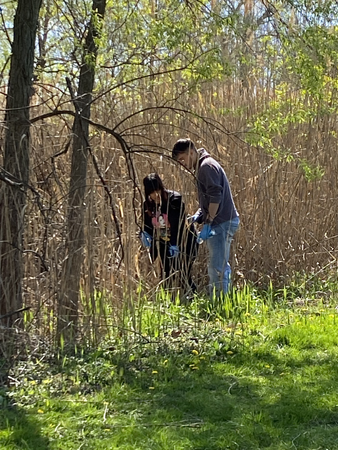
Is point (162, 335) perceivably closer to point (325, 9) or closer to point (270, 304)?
point (270, 304)

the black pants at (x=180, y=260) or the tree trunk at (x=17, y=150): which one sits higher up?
the tree trunk at (x=17, y=150)

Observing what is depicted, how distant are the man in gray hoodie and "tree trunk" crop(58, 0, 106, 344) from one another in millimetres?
1160

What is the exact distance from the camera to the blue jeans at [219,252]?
18.6 feet

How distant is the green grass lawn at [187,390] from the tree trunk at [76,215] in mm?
284

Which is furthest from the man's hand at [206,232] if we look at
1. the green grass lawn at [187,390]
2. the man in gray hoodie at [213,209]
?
the green grass lawn at [187,390]

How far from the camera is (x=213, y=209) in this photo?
5496 millimetres

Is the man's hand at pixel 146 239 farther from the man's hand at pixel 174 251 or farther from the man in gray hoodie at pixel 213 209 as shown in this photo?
the man in gray hoodie at pixel 213 209

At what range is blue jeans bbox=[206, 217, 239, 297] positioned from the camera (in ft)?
18.6

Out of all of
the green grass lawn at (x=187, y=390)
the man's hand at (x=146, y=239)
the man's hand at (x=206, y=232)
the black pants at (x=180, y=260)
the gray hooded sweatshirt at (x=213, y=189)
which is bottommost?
the green grass lawn at (x=187, y=390)

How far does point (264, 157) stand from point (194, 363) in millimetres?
3473

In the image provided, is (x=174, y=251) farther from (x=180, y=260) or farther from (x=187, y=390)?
(x=187, y=390)

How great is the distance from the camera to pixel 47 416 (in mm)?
3250

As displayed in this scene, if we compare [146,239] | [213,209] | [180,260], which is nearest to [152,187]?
[146,239]

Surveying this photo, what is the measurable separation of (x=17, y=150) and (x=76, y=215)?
0.59 m
